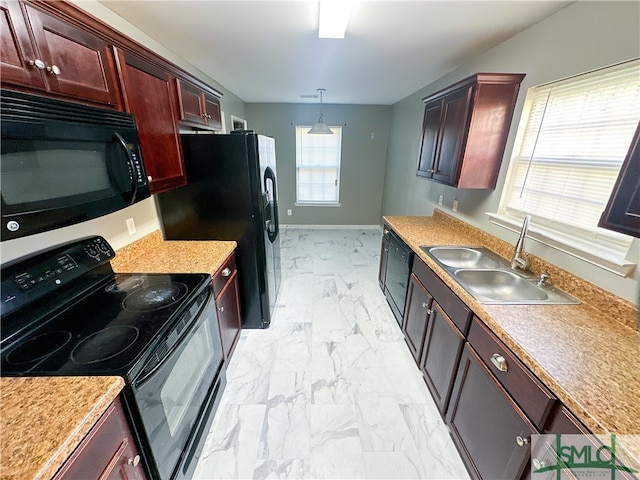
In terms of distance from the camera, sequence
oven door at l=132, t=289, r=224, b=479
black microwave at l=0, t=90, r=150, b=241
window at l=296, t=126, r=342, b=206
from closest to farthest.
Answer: black microwave at l=0, t=90, r=150, b=241
oven door at l=132, t=289, r=224, b=479
window at l=296, t=126, r=342, b=206

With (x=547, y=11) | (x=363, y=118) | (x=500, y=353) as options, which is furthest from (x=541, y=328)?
(x=363, y=118)

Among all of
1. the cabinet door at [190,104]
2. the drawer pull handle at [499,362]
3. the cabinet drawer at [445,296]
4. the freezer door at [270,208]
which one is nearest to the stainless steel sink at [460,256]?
the cabinet drawer at [445,296]

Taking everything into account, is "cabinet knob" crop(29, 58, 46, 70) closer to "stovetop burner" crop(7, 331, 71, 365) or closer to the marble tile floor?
"stovetop burner" crop(7, 331, 71, 365)

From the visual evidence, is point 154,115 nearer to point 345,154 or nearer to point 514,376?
point 514,376

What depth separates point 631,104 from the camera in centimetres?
124

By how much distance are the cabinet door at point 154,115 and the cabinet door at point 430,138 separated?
2.08 meters

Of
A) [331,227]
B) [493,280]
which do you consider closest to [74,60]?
[493,280]

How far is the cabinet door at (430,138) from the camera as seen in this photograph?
2.30 meters

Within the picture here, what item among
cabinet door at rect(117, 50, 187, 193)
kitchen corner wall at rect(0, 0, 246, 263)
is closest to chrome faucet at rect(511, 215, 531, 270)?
cabinet door at rect(117, 50, 187, 193)

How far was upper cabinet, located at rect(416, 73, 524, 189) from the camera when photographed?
179cm

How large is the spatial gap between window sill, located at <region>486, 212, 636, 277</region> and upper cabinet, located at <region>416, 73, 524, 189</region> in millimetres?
451

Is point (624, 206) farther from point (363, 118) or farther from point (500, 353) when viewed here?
point (363, 118)

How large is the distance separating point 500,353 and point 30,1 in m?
2.13

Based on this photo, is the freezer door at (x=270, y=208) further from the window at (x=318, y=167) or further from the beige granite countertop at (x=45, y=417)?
the window at (x=318, y=167)
